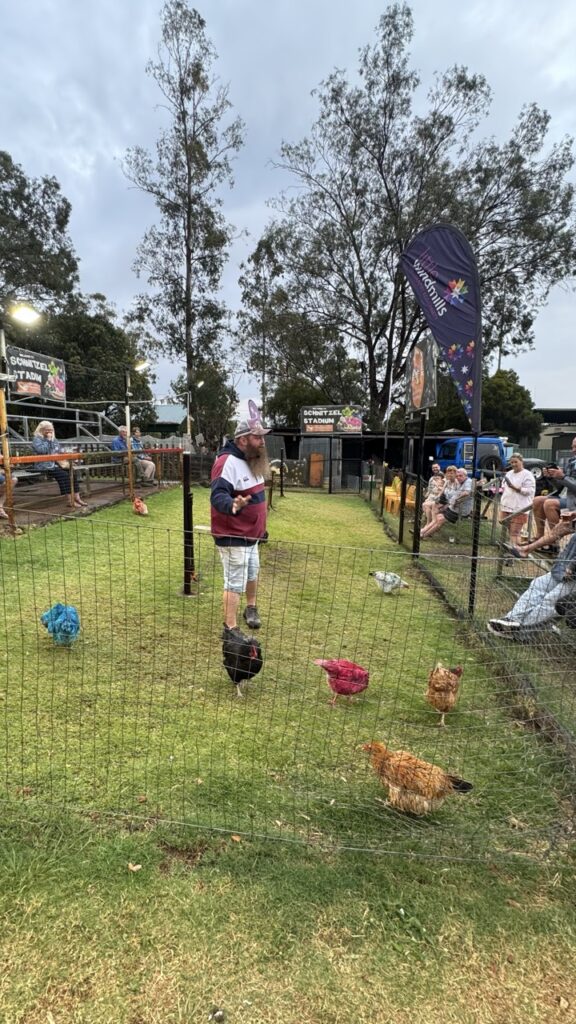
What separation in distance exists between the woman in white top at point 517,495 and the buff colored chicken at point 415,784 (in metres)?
5.44

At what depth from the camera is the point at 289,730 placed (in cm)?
Result: 274

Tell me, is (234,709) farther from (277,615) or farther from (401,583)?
(401,583)

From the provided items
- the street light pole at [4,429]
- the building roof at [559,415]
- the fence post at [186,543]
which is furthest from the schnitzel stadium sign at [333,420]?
the building roof at [559,415]

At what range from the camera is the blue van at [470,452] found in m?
18.7

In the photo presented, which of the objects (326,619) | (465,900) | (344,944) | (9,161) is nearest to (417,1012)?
(344,944)

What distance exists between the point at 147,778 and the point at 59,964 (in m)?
0.81

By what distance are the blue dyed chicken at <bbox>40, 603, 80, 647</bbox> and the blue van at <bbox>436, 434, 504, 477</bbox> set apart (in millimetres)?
16339

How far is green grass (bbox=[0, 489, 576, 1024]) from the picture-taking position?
1444mm

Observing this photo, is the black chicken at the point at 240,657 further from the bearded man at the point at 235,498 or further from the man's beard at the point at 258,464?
the man's beard at the point at 258,464

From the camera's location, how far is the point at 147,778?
2.27 meters

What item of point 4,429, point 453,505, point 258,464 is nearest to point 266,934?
point 258,464

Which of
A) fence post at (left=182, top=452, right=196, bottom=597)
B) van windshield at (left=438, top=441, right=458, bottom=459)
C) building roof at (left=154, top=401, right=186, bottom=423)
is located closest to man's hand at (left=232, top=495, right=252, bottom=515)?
fence post at (left=182, top=452, right=196, bottom=597)

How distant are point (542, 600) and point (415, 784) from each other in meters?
2.24

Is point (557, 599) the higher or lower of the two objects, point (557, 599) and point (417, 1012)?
the higher
